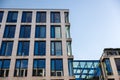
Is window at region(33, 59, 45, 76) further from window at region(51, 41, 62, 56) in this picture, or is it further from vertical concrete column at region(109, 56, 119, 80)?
vertical concrete column at region(109, 56, 119, 80)

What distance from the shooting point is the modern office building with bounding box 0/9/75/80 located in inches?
1304

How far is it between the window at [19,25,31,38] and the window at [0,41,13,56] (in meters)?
3.04

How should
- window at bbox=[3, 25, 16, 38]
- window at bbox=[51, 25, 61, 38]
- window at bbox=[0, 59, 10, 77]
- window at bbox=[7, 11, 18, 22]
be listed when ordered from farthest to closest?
1. window at bbox=[7, 11, 18, 22]
2. window at bbox=[51, 25, 61, 38]
3. window at bbox=[3, 25, 16, 38]
4. window at bbox=[0, 59, 10, 77]

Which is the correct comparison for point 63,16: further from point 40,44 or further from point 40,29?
point 40,44

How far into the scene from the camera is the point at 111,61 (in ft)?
125

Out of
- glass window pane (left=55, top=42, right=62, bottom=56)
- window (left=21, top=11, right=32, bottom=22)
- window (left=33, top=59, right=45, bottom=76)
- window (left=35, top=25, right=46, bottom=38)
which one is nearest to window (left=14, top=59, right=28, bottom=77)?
window (left=33, top=59, right=45, bottom=76)

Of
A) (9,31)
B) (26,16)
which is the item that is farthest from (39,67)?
(26,16)

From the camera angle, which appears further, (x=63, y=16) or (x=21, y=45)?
(x=63, y=16)

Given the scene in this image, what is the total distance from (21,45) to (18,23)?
615 centimetres

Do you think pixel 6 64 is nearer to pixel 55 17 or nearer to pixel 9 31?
pixel 9 31

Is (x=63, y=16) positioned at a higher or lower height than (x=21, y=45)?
higher

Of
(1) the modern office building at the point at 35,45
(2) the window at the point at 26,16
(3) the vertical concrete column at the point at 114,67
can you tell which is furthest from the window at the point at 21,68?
(3) the vertical concrete column at the point at 114,67

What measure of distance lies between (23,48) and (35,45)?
2.56 meters

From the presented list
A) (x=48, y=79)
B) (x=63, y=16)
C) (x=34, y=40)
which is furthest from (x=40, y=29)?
(x=48, y=79)
